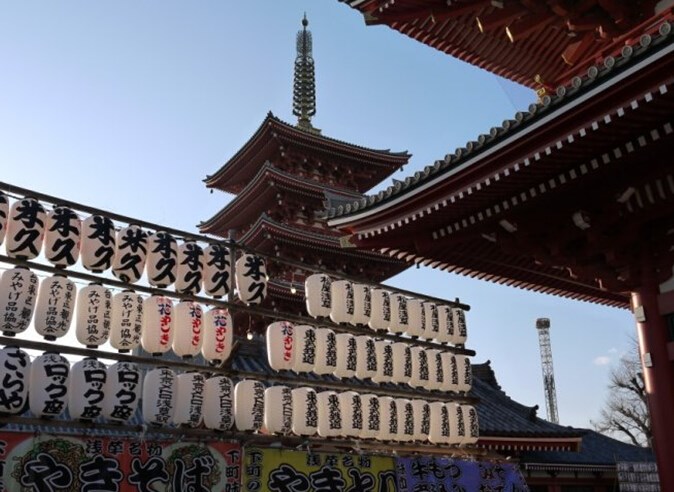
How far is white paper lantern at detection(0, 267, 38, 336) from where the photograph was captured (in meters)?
7.68

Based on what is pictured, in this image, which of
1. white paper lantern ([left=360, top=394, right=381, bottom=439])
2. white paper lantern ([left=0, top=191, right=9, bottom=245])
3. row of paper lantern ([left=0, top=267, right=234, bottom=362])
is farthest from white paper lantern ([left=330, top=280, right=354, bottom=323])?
white paper lantern ([left=0, top=191, right=9, bottom=245])

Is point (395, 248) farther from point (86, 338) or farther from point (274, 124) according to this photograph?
point (274, 124)

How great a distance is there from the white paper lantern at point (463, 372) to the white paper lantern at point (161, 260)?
6284mm

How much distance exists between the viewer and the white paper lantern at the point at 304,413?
33.5ft

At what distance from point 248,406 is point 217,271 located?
6.86ft

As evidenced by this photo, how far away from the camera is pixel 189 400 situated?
8.87 meters

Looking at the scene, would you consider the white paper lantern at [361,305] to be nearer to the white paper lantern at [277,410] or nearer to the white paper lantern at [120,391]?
the white paper lantern at [277,410]

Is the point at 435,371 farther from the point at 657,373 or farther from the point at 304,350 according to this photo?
the point at 657,373

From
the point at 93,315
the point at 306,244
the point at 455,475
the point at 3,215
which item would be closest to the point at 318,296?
the point at 455,475

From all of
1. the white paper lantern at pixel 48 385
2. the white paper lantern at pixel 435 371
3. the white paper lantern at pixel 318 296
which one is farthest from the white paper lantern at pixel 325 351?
the white paper lantern at pixel 48 385

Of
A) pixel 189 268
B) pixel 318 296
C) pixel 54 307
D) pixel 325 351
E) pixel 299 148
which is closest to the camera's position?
A: pixel 54 307

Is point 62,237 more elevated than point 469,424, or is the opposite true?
point 62,237

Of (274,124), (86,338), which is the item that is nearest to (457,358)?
(86,338)

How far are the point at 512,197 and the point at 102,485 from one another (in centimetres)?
654
